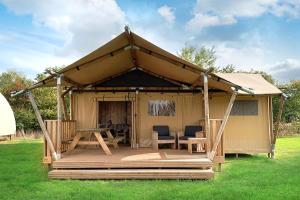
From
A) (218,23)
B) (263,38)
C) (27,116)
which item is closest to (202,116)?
(263,38)

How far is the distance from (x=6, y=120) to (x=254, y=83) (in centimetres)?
1449

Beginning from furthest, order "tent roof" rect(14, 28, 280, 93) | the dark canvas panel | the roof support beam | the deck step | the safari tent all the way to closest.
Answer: the dark canvas panel
the safari tent
"tent roof" rect(14, 28, 280, 93)
the deck step
the roof support beam

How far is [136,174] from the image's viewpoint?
8.14m

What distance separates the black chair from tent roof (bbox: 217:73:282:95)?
99.0 inches

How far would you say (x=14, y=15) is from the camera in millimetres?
13672

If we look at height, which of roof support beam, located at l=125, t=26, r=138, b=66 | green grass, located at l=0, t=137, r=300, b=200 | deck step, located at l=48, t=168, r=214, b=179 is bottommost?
green grass, located at l=0, t=137, r=300, b=200

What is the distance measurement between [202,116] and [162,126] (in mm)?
1360

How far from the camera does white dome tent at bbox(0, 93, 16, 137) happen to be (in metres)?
21.5

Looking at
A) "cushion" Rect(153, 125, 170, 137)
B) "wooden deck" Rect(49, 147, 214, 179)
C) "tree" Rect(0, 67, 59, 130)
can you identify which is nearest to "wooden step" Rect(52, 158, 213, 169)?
"wooden deck" Rect(49, 147, 214, 179)

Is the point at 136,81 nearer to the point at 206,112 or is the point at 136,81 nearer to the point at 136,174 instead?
the point at 206,112

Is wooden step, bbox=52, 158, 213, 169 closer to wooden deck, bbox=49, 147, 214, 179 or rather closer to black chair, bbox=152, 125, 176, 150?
wooden deck, bbox=49, 147, 214, 179

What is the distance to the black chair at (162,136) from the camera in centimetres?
1115

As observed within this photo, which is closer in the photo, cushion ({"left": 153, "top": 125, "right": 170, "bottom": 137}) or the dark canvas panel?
cushion ({"left": 153, "top": 125, "right": 170, "bottom": 137})

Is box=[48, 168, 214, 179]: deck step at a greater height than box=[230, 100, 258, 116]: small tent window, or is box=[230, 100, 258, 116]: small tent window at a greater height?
box=[230, 100, 258, 116]: small tent window
